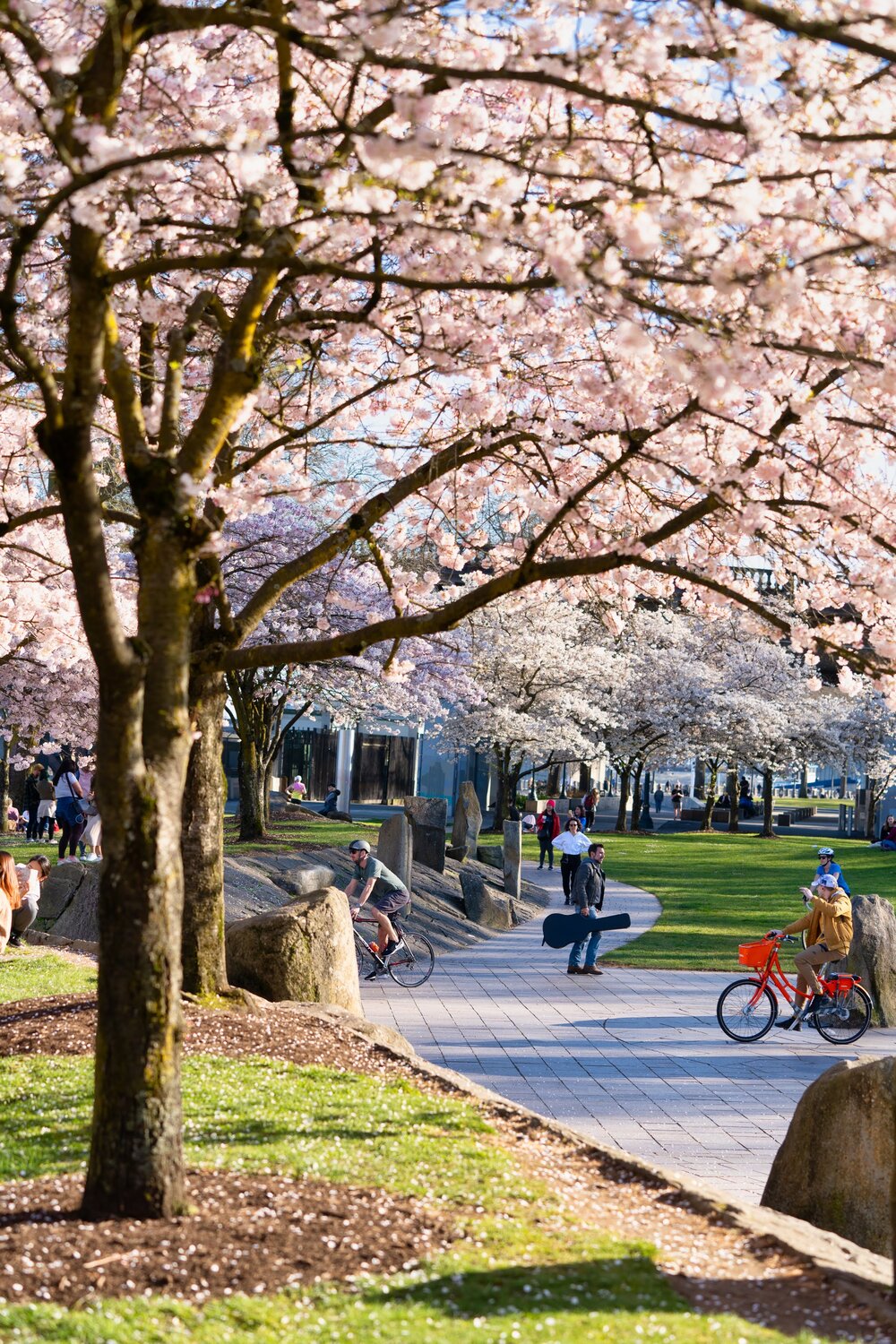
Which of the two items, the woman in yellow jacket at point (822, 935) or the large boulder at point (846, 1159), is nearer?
the large boulder at point (846, 1159)

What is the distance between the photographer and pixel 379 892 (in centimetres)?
1561

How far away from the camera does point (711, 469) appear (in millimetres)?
7992

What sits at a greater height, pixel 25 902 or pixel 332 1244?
pixel 25 902

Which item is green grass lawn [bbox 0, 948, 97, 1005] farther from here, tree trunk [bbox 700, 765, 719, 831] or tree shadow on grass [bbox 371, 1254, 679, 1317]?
tree trunk [bbox 700, 765, 719, 831]

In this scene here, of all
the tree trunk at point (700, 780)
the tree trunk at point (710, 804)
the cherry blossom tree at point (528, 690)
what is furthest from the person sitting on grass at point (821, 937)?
the tree trunk at point (700, 780)

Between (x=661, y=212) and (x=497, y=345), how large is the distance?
2.54m

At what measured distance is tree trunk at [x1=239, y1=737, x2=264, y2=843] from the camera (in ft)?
87.5

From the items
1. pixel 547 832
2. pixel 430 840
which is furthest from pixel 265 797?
pixel 547 832

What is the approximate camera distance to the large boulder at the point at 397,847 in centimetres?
2022

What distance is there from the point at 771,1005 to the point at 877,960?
1.59 meters

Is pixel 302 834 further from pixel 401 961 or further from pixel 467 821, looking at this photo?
pixel 401 961

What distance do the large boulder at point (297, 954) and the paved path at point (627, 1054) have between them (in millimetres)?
1079

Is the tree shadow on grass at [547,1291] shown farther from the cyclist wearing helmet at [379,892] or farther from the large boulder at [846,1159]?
the cyclist wearing helmet at [379,892]

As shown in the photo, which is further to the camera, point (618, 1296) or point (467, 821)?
point (467, 821)
